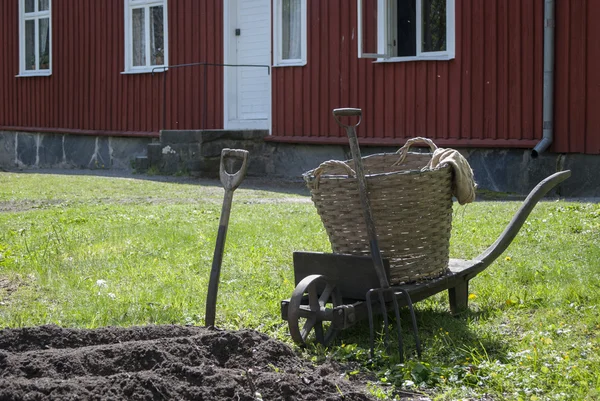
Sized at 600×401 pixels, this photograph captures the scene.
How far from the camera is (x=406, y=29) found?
1275 cm

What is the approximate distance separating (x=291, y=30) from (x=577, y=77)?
514 cm

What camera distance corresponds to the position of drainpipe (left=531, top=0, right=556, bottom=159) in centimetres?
1104

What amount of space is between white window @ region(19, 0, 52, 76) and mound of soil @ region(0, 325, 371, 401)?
16262mm

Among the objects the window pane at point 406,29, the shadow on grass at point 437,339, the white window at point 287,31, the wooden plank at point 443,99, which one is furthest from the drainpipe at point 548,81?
the shadow on grass at point 437,339

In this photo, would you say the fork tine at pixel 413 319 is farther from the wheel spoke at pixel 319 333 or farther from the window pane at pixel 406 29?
the window pane at pixel 406 29

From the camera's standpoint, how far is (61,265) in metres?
6.25

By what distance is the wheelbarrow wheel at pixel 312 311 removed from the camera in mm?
4074

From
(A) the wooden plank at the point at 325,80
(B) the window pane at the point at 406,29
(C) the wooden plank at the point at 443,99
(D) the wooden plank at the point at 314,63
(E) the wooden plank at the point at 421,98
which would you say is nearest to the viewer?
(C) the wooden plank at the point at 443,99

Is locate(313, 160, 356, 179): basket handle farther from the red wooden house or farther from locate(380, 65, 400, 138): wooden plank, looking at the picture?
locate(380, 65, 400, 138): wooden plank

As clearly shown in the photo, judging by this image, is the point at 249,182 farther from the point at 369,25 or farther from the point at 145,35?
the point at 145,35

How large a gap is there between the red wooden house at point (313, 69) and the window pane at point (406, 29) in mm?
16

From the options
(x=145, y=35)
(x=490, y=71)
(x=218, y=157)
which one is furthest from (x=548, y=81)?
(x=145, y=35)

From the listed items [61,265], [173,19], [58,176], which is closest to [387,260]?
[61,265]

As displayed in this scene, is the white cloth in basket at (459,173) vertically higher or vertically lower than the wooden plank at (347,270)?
higher
